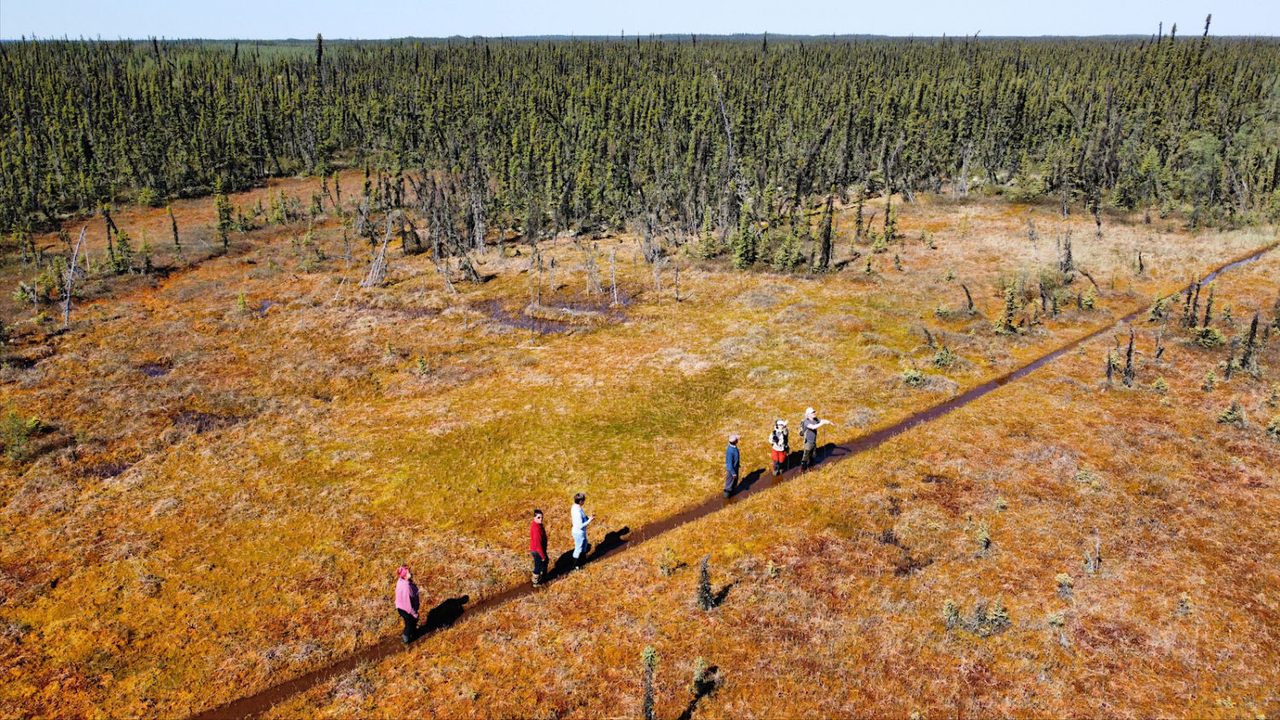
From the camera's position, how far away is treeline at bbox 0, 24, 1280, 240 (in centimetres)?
6612

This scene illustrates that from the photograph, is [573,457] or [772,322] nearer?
[573,457]

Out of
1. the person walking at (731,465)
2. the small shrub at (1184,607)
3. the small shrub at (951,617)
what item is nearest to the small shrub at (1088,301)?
the small shrub at (1184,607)

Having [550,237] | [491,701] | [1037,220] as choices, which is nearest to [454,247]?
[550,237]

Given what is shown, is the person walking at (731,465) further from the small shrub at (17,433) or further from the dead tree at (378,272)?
the dead tree at (378,272)

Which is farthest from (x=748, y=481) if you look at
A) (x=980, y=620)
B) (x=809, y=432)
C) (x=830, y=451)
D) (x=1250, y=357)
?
(x=1250, y=357)

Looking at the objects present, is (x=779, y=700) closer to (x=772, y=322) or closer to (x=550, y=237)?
(x=772, y=322)

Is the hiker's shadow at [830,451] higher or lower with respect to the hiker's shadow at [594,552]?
higher

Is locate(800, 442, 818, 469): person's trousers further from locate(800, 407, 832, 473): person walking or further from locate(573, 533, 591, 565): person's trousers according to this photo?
locate(573, 533, 591, 565): person's trousers

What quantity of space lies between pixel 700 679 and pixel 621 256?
150 feet

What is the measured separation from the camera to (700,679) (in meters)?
13.6

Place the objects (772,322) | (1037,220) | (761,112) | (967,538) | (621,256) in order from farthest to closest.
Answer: (761,112)
(1037,220)
(621,256)
(772,322)
(967,538)

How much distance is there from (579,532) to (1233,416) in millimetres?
24922

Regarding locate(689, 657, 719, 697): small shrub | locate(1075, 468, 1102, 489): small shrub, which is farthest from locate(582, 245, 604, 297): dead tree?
locate(689, 657, 719, 697): small shrub

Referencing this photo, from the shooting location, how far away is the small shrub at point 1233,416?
2434 centimetres
